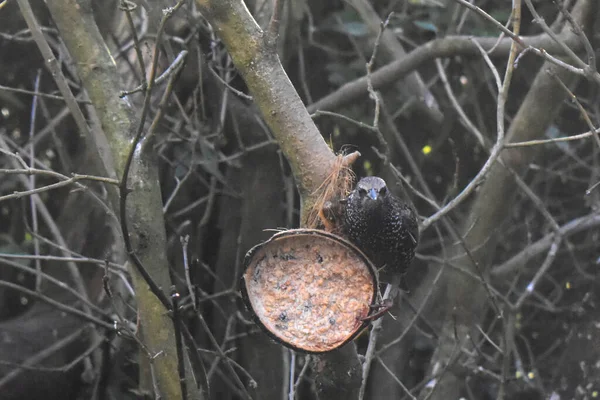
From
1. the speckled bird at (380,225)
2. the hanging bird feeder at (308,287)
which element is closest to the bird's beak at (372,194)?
the speckled bird at (380,225)

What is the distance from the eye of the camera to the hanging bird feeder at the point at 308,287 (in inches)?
48.2

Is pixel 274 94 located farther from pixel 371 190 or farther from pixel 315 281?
pixel 315 281

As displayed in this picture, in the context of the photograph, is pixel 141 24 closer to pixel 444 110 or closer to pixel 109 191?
pixel 109 191

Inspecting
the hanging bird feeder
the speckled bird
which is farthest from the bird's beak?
the hanging bird feeder

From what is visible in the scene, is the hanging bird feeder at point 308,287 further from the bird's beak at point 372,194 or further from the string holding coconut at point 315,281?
the bird's beak at point 372,194

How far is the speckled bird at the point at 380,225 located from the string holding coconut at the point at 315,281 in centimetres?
4

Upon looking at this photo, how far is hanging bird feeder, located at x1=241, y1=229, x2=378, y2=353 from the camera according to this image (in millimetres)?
1223

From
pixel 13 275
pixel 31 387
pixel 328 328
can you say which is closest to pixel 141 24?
pixel 13 275

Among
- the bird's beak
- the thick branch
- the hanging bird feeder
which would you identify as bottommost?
the hanging bird feeder

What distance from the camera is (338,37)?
3.01 m

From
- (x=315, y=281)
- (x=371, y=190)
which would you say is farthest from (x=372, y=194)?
(x=315, y=281)

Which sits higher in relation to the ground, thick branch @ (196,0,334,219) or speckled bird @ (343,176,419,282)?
thick branch @ (196,0,334,219)

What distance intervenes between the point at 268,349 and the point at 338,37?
4.75 ft

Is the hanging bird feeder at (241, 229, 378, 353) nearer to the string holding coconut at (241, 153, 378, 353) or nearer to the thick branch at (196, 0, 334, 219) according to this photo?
the string holding coconut at (241, 153, 378, 353)
